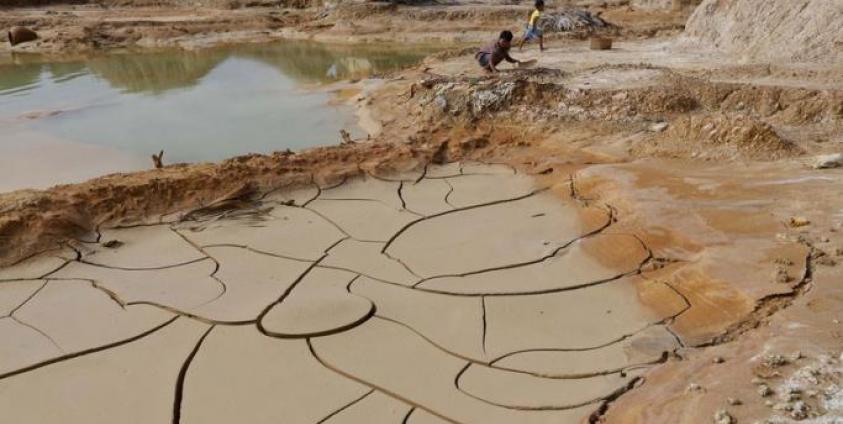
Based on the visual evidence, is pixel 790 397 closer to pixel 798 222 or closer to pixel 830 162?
pixel 798 222

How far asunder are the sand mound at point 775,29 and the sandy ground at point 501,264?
0.68 meters

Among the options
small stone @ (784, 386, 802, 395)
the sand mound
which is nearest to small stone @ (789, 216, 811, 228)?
small stone @ (784, 386, 802, 395)

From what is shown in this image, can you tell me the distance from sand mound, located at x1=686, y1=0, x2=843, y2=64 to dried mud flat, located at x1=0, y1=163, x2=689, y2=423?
4.30 m

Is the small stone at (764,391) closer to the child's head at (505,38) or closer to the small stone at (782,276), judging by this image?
the small stone at (782,276)

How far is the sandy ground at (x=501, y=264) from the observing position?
2910 millimetres

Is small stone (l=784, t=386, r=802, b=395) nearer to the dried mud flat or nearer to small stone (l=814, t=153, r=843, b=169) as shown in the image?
the dried mud flat

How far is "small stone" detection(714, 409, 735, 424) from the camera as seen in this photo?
2.36 metres

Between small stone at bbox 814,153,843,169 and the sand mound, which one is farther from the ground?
the sand mound

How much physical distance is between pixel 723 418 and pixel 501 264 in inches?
74.1

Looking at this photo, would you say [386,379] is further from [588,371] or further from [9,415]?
[9,415]

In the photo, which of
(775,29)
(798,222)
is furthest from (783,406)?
(775,29)

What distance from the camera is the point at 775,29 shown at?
25.8 ft

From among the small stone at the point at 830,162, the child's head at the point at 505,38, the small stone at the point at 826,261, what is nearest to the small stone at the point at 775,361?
the small stone at the point at 826,261

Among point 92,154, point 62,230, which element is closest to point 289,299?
point 62,230
